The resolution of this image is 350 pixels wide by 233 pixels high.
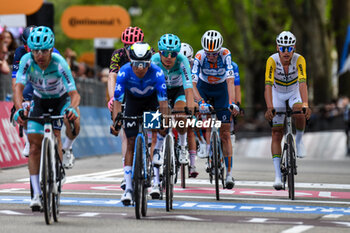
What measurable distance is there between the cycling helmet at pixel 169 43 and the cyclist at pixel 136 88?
1243 millimetres

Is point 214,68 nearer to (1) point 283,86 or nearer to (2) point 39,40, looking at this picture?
(1) point 283,86

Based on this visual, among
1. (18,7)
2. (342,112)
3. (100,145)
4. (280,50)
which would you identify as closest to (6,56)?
(18,7)

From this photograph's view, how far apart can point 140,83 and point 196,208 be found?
1751 mm

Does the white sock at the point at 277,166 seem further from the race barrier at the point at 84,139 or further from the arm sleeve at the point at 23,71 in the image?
the race barrier at the point at 84,139

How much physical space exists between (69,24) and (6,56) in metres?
10.4

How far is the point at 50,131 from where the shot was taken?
10.8 meters

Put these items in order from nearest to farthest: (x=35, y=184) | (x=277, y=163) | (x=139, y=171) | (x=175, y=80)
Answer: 1. (x=35, y=184)
2. (x=139, y=171)
3. (x=175, y=80)
4. (x=277, y=163)

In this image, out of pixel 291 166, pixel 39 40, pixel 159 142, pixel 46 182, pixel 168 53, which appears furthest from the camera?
pixel 291 166

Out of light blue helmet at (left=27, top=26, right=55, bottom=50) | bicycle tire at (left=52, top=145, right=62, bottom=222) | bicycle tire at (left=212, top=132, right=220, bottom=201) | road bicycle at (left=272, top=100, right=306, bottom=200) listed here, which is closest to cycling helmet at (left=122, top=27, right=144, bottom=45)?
bicycle tire at (left=212, top=132, right=220, bottom=201)

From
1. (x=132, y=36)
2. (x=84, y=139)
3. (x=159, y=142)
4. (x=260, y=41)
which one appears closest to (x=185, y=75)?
(x=132, y=36)

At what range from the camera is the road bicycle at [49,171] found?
10.4m

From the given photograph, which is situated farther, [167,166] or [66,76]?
[167,166]

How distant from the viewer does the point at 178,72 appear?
13.6m

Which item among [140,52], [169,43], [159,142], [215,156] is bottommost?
[215,156]
